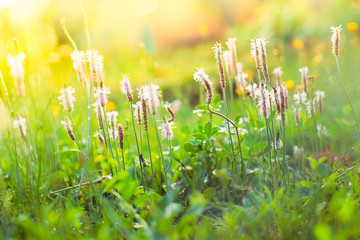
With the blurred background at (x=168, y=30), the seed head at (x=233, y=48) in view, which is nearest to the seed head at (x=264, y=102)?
the seed head at (x=233, y=48)

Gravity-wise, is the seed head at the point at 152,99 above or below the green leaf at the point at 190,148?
above

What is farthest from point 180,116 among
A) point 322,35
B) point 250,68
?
point 322,35

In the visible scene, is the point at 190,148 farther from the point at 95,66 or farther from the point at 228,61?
the point at 95,66

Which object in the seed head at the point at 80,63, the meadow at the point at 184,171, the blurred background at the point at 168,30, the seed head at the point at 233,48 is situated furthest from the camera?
the blurred background at the point at 168,30

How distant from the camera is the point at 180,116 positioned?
3.01m

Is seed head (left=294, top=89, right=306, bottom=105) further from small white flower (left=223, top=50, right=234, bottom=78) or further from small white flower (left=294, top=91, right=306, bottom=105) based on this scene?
small white flower (left=223, top=50, right=234, bottom=78)

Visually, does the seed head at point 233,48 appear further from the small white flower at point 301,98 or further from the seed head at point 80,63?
the seed head at point 80,63

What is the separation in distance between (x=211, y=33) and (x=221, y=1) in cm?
164

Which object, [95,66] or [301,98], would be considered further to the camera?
[301,98]

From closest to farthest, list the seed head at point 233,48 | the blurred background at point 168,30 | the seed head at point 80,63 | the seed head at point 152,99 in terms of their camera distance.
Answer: the seed head at point 152,99, the seed head at point 80,63, the seed head at point 233,48, the blurred background at point 168,30

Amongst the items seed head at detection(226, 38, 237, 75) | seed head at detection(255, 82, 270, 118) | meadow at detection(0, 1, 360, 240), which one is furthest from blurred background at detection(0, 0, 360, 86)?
seed head at detection(255, 82, 270, 118)

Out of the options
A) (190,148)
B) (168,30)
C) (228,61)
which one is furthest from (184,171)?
(168,30)

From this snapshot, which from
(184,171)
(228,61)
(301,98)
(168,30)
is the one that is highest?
(168,30)

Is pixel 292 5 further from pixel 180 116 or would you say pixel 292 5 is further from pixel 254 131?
pixel 254 131
